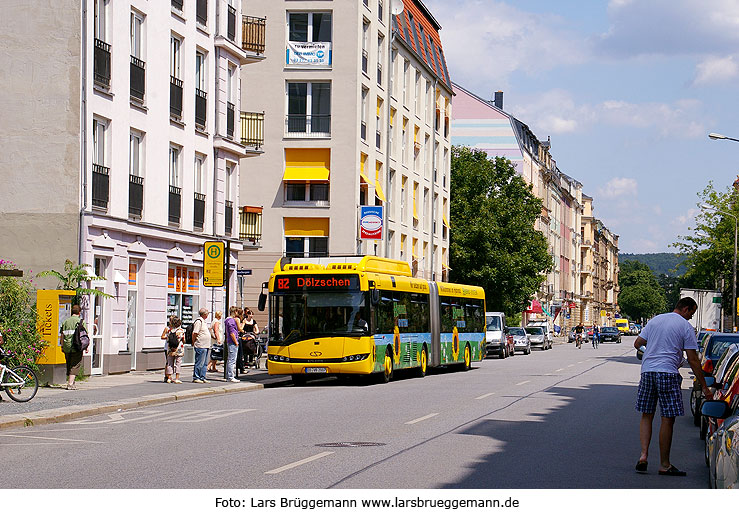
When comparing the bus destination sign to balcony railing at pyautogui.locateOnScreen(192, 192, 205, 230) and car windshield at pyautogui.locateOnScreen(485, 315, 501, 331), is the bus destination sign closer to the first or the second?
balcony railing at pyautogui.locateOnScreen(192, 192, 205, 230)

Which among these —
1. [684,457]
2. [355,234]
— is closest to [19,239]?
[684,457]

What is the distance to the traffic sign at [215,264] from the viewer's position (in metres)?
26.9

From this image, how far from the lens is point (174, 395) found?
22.3 meters

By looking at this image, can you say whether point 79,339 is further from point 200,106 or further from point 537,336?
point 537,336

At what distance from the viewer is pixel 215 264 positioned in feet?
88.6

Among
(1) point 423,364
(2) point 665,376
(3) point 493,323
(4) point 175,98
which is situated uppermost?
(4) point 175,98

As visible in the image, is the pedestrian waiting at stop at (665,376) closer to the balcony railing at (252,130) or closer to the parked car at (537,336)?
the balcony railing at (252,130)

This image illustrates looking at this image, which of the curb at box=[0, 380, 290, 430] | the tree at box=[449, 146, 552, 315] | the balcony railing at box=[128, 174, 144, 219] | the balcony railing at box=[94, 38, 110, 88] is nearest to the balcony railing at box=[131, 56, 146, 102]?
the balcony railing at box=[94, 38, 110, 88]

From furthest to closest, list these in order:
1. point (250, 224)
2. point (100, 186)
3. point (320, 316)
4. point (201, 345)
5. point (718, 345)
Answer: point (250, 224) < point (100, 186) < point (320, 316) < point (201, 345) < point (718, 345)

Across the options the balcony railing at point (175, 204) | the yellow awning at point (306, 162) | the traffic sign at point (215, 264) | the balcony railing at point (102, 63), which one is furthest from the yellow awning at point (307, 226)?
the traffic sign at point (215, 264)

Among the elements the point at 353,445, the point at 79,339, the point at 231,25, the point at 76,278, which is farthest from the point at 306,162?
the point at 353,445

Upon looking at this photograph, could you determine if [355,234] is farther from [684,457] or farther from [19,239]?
[684,457]

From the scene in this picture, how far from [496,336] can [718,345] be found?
33505mm

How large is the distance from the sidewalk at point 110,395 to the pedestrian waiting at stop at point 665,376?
940cm
